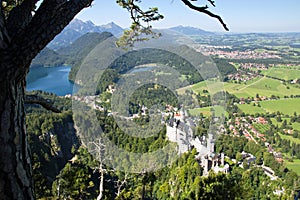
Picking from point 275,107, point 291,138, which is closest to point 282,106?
point 275,107

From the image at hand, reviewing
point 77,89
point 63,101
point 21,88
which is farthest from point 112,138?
point 63,101

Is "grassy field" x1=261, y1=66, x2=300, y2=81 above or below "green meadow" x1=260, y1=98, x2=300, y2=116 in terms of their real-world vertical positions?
above

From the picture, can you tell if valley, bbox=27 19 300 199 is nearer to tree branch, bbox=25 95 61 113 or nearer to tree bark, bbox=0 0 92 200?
tree branch, bbox=25 95 61 113

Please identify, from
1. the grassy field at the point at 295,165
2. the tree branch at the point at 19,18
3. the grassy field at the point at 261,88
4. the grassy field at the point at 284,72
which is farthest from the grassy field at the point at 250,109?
the tree branch at the point at 19,18

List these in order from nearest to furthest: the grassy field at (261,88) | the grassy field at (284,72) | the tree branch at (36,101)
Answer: the tree branch at (36,101) → the grassy field at (261,88) → the grassy field at (284,72)

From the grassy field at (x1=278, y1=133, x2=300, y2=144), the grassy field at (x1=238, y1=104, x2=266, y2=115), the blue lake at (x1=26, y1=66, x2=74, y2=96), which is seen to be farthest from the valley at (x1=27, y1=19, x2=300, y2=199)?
the blue lake at (x1=26, y1=66, x2=74, y2=96)

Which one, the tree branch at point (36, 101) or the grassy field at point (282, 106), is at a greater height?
the tree branch at point (36, 101)

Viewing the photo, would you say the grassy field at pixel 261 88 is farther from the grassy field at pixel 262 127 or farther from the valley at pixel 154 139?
the valley at pixel 154 139
